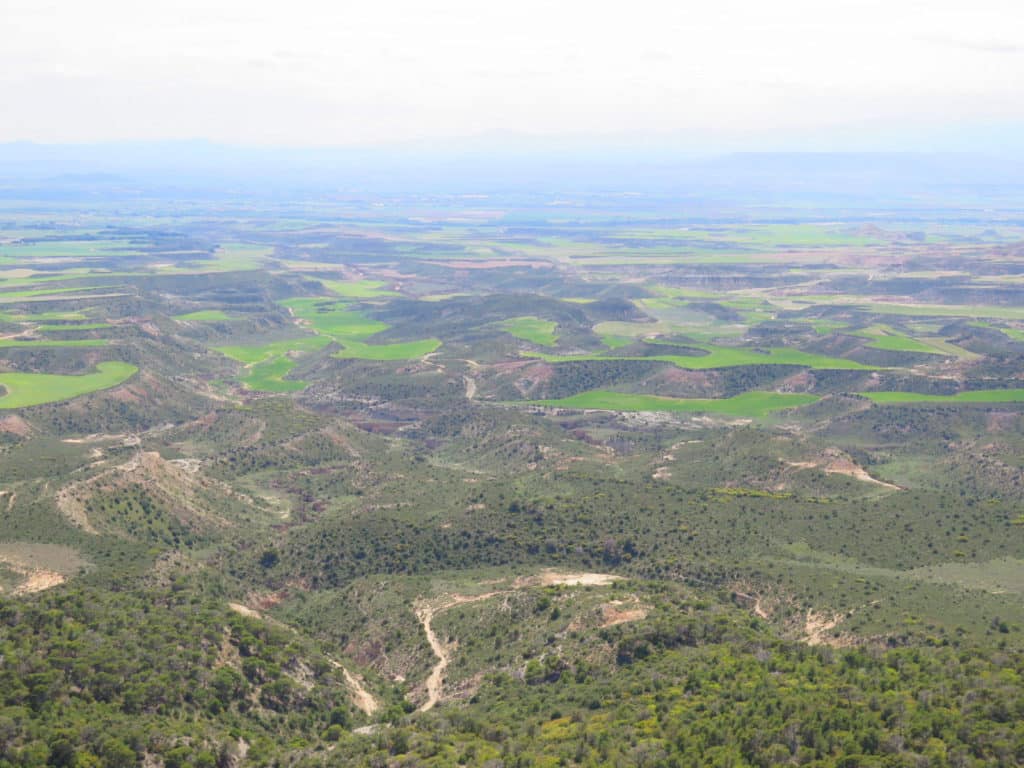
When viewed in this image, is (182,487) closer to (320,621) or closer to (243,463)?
(243,463)

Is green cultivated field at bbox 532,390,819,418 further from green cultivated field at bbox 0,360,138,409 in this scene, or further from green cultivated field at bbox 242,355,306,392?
green cultivated field at bbox 0,360,138,409

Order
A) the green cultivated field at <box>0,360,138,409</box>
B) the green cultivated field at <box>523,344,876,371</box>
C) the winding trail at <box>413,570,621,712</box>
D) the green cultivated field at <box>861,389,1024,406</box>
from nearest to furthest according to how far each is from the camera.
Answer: the winding trail at <box>413,570,621,712</box>
the green cultivated field at <box>0,360,138,409</box>
the green cultivated field at <box>861,389,1024,406</box>
the green cultivated field at <box>523,344,876,371</box>

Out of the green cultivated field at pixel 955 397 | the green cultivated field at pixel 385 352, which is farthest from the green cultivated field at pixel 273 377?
the green cultivated field at pixel 955 397

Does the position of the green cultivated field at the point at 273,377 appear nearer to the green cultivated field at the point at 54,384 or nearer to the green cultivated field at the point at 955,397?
the green cultivated field at the point at 54,384

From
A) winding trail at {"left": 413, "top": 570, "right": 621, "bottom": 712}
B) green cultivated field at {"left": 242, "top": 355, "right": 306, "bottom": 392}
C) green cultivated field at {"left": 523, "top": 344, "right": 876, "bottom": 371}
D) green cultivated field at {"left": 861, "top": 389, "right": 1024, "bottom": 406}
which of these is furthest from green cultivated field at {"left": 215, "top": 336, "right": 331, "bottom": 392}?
winding trail at {"left": 413, "top": 570, "right": 621, "bottom": 712}

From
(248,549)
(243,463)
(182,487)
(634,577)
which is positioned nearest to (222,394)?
(243,463)

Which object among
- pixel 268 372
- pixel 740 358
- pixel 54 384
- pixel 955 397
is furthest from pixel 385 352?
pixel 955 397
